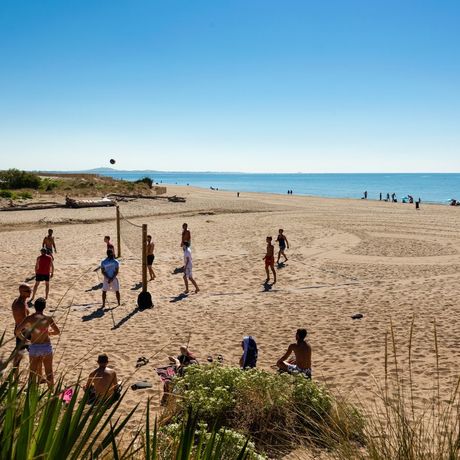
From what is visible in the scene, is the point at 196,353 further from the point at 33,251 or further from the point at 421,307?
the point at 33,251

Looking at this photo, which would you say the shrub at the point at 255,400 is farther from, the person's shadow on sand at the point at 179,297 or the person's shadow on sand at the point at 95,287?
the person's shadow on sand at the point at 95,287

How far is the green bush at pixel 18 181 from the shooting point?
152 ft

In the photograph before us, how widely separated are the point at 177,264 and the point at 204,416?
36.6 feet

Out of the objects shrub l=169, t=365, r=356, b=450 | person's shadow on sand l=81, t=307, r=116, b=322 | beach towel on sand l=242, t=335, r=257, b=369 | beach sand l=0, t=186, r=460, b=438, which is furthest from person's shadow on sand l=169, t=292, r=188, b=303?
shrub l=169, t=365, r=356, b=450

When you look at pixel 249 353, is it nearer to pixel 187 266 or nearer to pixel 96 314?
pixel 96 314

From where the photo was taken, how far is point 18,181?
46.6 m

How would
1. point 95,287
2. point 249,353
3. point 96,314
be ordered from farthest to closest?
point 95,287 < point 96,314 < point 249,353

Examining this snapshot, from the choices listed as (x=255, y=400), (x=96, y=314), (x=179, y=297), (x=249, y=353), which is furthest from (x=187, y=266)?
(x=255, y=400)

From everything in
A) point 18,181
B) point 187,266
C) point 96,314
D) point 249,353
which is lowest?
point 96,314

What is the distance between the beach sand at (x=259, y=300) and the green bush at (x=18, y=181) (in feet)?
75.7

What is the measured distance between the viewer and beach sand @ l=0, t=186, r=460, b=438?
8.17 m

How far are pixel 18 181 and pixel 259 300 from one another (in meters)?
40.9

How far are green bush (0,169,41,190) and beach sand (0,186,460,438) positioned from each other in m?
23.1

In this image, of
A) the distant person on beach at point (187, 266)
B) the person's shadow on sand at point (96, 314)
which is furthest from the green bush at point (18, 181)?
the person's shadow on sand at point (96, 314)
